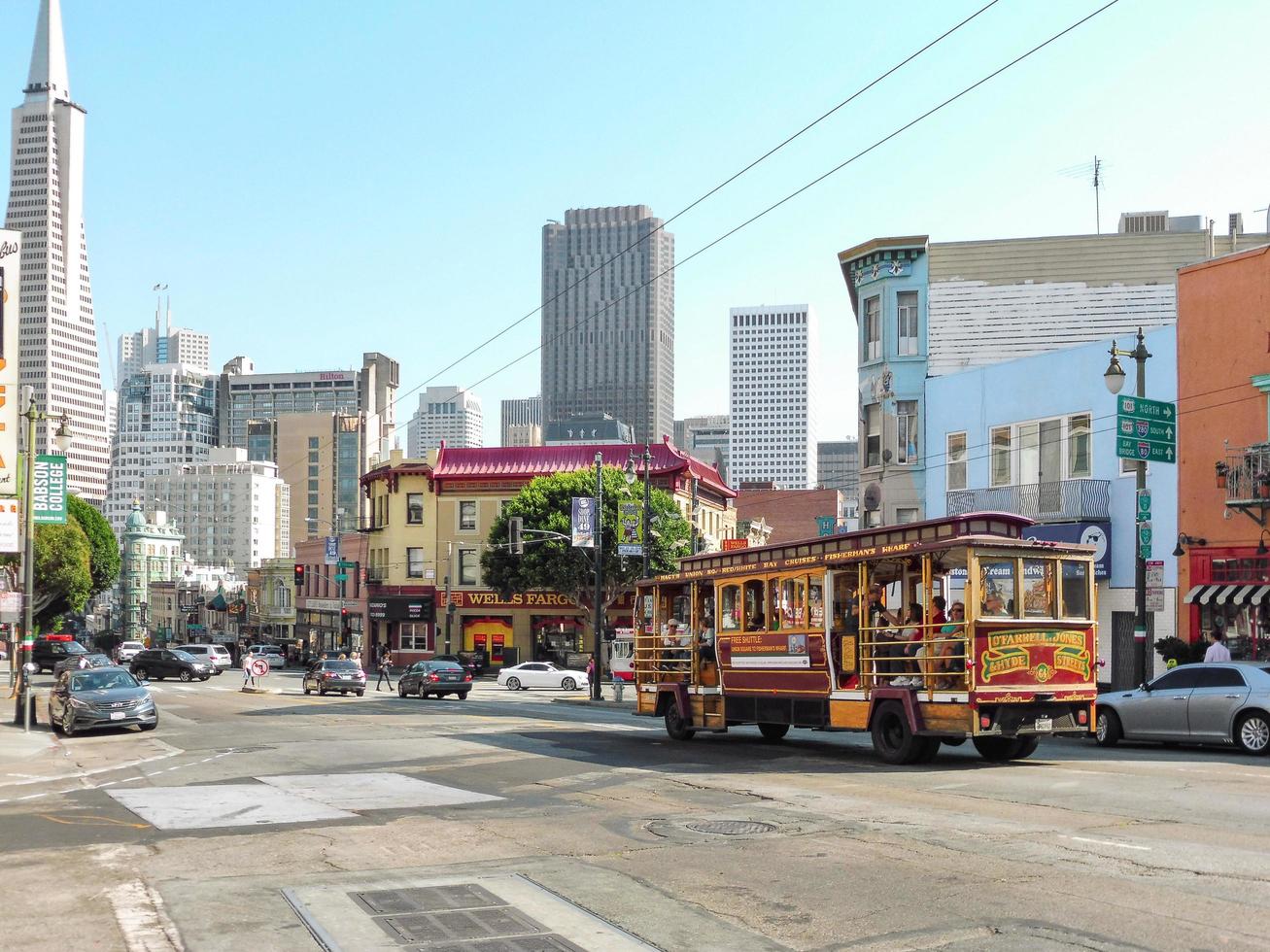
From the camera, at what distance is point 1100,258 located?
42.4 metres

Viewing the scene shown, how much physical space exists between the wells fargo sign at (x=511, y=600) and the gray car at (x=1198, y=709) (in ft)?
175

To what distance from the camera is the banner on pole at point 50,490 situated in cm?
3372

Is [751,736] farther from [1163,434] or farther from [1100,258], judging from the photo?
[1100,258]

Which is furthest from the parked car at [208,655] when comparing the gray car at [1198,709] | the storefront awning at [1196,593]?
the gray car at [1198,709]

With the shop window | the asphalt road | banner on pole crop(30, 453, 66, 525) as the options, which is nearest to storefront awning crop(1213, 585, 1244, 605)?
the asphalt road

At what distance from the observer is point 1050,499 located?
35906 mm

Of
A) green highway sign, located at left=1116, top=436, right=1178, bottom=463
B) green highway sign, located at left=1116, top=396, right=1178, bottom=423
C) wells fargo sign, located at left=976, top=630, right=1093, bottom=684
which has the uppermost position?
green highway sign, located at left=1116, top=396, right=1178, bottom=423

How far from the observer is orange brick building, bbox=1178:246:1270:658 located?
29859 millimetres

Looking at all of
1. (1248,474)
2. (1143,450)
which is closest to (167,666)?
(1143,450)

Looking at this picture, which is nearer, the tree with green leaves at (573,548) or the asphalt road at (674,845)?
the asphalt road at (674,845)

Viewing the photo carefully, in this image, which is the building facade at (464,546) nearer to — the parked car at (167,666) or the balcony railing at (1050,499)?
the parked car at (167,666)

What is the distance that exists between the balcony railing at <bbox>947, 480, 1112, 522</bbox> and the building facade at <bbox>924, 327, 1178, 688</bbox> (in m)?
0.03

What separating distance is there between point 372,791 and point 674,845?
5.70m

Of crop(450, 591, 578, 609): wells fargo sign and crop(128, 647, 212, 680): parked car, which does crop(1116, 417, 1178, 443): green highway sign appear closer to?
crop(128, 647, 212, 680): parked car
